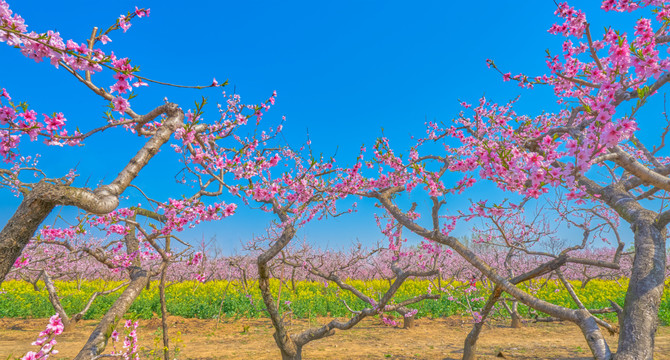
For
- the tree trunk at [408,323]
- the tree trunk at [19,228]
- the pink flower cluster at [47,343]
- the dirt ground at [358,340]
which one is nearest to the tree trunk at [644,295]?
the dirt ground at [358,340]

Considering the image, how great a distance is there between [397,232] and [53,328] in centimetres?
743

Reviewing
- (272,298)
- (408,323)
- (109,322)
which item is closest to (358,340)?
(408,323)

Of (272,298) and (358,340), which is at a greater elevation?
(272,298)

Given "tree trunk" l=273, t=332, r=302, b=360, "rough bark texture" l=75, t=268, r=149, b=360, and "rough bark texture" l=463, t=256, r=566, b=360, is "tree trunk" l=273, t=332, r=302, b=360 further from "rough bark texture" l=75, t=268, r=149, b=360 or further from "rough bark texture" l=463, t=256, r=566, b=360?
"rough bark texture" l=463, t=256, r=566, b=360

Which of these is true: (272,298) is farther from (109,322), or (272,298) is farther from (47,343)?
(47,343)

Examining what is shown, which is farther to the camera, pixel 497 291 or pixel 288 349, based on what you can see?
pixel 288 349

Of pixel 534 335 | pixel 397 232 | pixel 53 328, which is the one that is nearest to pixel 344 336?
pixel 397 232

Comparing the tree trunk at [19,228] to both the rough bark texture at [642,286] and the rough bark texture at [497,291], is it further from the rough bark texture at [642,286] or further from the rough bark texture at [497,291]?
the rough bark texture at [642,286]

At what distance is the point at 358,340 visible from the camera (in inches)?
376

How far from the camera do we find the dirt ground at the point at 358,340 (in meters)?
8.05

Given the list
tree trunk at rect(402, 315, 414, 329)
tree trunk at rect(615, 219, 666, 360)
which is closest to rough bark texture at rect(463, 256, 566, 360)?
tree trunk at rect(615, 219, 666, 360)

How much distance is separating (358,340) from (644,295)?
6.76 m

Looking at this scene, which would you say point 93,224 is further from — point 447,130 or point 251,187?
point 447,130

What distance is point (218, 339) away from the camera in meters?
9.83
